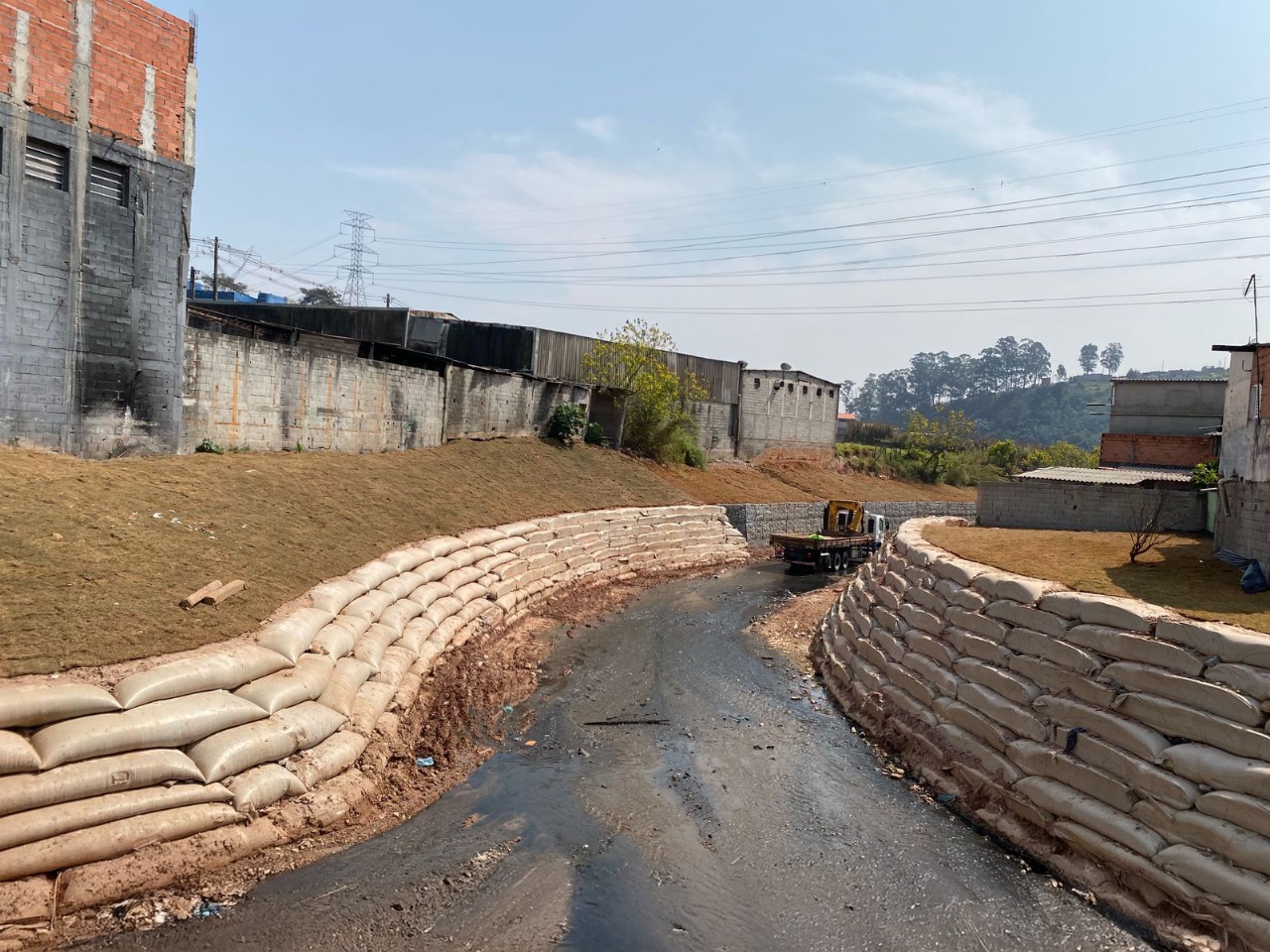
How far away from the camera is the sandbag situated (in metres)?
10.5

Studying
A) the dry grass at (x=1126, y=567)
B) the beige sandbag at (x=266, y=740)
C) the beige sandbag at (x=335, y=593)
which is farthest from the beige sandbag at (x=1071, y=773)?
the beige sandbag at (x=335, y=593)

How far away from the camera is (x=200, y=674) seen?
6586 mm

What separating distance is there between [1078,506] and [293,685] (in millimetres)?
13826

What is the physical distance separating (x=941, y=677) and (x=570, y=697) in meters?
4.78

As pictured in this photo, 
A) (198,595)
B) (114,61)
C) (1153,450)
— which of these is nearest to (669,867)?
(198,595)

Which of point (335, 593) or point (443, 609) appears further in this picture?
point (443, 609)

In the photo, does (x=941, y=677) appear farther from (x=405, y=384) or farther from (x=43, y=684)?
(x=405, y=384)

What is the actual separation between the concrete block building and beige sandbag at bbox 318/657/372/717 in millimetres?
6698

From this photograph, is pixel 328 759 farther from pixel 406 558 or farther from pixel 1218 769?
pixel 1218 769

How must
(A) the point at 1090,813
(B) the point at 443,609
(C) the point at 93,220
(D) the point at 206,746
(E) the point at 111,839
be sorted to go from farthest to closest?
(C) the point at 93,220 → (B) the point at 443,609 → (A) the point at 1090,813 → (D) the point at 206,746 → (E) the point at 111,839

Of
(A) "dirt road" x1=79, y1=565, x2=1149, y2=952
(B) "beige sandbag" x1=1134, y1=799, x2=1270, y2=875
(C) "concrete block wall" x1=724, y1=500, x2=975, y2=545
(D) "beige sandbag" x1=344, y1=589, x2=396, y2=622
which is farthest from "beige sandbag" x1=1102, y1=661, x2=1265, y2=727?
(C) "concrete block wall" x1=724, y1=500, x2=975, y2=545

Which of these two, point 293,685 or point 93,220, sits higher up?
point 93,220

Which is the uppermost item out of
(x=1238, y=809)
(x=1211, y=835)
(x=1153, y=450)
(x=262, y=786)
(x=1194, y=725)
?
(x=1153, y=450)

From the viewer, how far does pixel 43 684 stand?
5.91 metres
